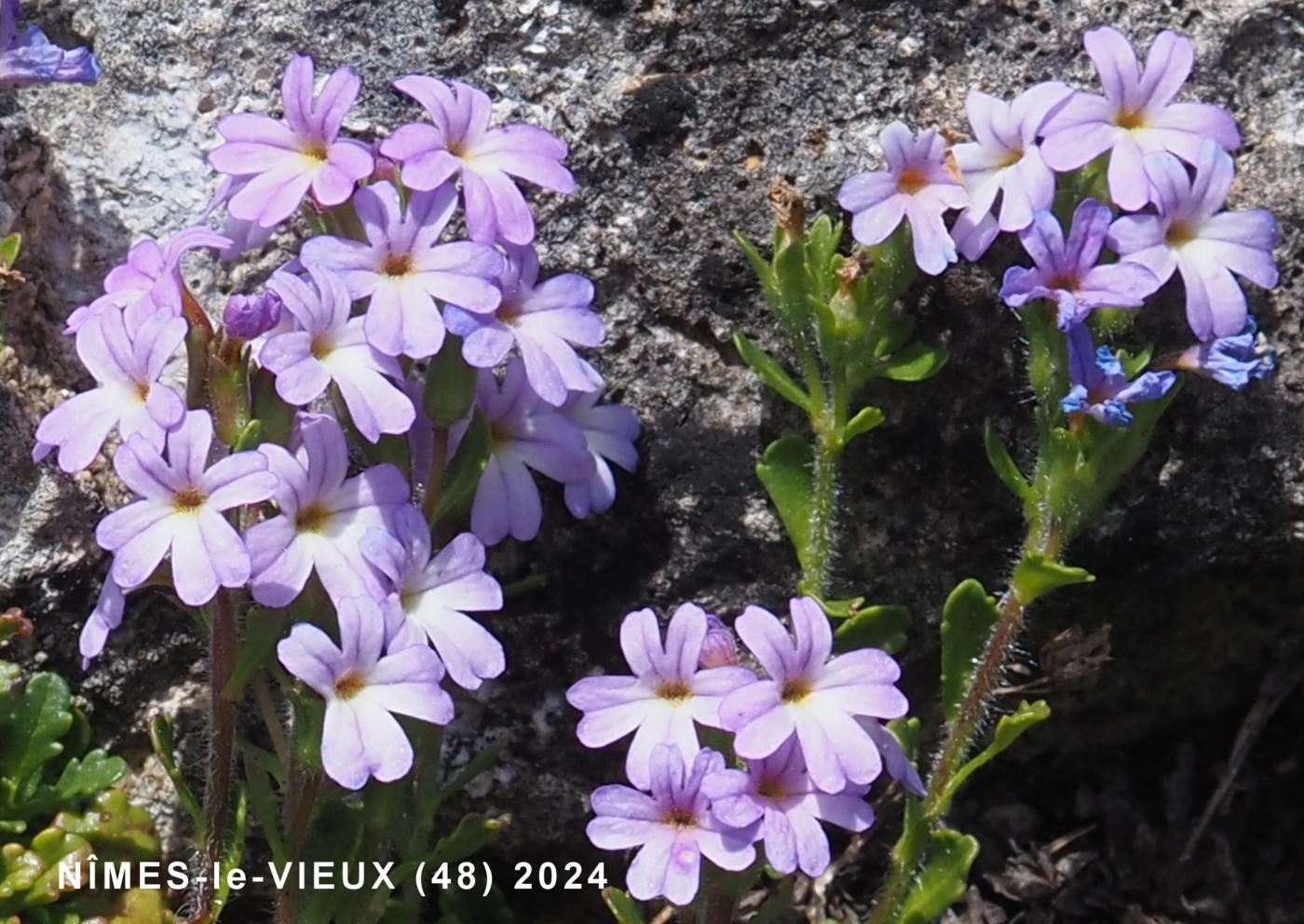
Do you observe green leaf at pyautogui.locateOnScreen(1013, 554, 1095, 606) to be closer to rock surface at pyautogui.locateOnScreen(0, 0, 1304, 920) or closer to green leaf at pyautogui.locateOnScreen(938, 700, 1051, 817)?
green leaf at pyautogui.locateOnScreen(938, 700, 1051, 817)

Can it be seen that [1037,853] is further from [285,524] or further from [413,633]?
[285,524]

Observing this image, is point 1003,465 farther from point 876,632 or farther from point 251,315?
point 251,315

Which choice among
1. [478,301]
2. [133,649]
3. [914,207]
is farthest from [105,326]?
[914,207]

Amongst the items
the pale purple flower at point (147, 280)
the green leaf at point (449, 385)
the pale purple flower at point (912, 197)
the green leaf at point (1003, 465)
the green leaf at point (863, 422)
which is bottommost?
the green leaf at point (1003, 465)

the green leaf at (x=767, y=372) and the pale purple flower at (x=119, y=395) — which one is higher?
the pale purple flower at (x=119, y=395)

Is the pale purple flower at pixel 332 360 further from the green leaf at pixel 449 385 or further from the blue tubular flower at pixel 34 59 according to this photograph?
the blue tubular flower at pixel 34 59

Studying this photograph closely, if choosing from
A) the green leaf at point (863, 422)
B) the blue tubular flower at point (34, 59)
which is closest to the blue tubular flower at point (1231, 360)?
the green leaf at point (863, 422)

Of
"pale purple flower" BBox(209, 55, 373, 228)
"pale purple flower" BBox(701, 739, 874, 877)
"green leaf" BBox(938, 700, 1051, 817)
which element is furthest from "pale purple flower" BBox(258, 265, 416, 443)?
"green leaf" BBox(938, 700, 1051, 817)
